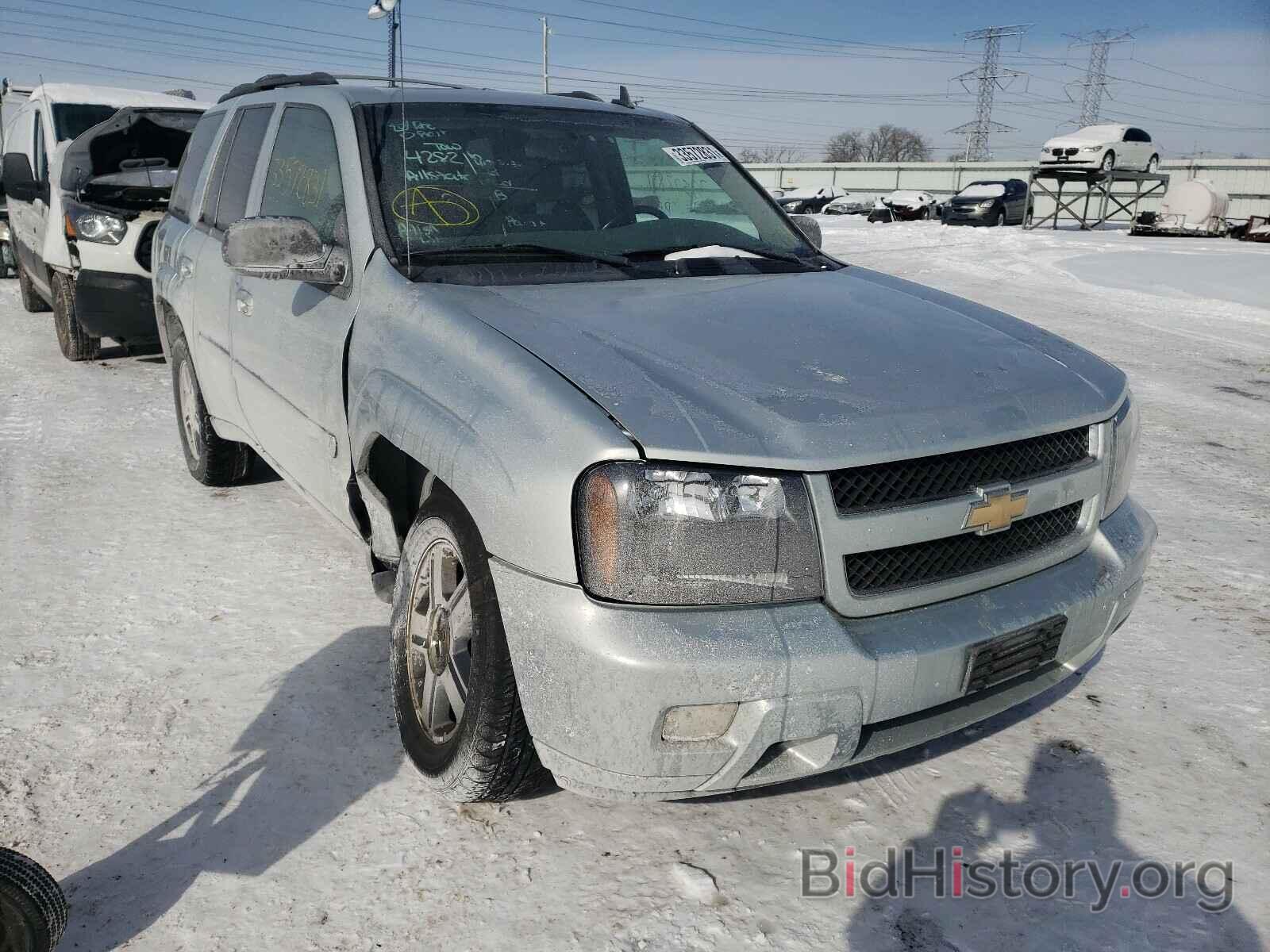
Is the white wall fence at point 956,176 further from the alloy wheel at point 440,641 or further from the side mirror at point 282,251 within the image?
the alloy wheel at point 440,641

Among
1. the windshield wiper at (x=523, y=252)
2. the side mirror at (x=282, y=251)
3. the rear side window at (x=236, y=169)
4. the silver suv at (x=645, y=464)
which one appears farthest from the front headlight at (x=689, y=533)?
the rear side window at (x=236, y=169)

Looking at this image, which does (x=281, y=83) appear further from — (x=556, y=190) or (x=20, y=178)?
(x=20, y=178)

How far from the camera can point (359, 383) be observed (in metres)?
2.84

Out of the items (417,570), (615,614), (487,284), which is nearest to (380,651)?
(417,570)

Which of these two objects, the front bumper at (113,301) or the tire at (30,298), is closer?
the front bumper at (113,301)

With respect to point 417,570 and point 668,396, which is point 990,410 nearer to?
point 668,396

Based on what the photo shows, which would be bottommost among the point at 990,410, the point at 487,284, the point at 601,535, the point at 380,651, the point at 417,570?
the point at 380,651

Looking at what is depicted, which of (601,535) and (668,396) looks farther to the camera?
(668,396)

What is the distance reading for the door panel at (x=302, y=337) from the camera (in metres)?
3.06

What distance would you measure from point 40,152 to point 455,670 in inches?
356

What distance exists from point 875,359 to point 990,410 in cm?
32

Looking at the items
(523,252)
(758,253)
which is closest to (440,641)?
(523,252)

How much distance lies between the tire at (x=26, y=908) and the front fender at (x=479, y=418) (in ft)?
3.39

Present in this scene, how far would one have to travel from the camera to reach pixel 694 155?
398 centimetres
